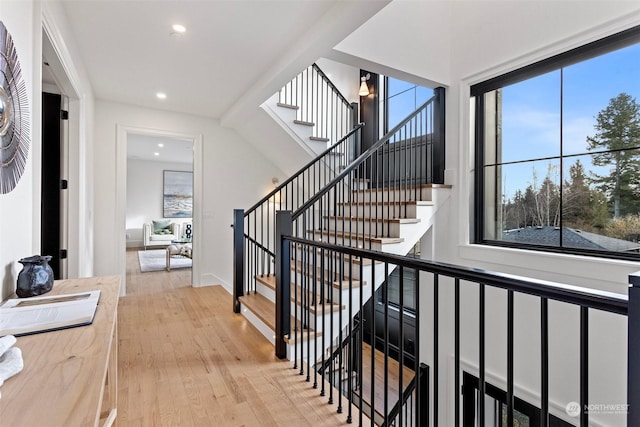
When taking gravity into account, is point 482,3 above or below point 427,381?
above

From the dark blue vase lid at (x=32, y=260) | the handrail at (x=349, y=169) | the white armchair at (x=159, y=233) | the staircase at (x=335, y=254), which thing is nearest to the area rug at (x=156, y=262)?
the white armchair at (x=159, y=233)

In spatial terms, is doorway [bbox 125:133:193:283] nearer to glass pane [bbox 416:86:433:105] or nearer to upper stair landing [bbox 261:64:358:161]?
upper stair landing [bbox 261:64:358:161]

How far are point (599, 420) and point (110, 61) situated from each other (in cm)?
503

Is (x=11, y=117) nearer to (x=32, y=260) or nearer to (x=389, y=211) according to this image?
(x=32, y=260)

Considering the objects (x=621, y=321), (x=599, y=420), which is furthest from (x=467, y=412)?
(x=621, y=321)

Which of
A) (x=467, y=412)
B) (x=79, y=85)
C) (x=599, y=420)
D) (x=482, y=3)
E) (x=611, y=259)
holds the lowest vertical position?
(x=467, y=412)

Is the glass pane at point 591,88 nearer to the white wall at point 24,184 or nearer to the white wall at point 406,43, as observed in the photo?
the white wall at point 406,43

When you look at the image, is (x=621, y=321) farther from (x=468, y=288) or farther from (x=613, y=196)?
(x=468, y=288)

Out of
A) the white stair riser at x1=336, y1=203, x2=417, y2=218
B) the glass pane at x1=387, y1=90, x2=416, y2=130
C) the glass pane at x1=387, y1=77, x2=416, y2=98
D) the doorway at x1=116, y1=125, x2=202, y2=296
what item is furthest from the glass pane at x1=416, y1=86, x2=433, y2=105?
the doorway at x1=116, y1=125, x2=202, y2=296

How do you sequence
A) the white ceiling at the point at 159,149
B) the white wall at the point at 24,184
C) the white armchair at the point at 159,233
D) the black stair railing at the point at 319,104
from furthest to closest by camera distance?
the white armchair at the point at 159,233 < the white ceiling at the point at 159,149 < the black stair railing at the point at 319,104 < the white wall at the point at 24,184

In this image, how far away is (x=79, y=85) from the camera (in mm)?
2807

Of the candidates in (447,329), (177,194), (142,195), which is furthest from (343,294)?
(142,195)

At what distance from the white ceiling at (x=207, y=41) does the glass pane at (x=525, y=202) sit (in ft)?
6.67

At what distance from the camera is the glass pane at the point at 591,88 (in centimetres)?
233
